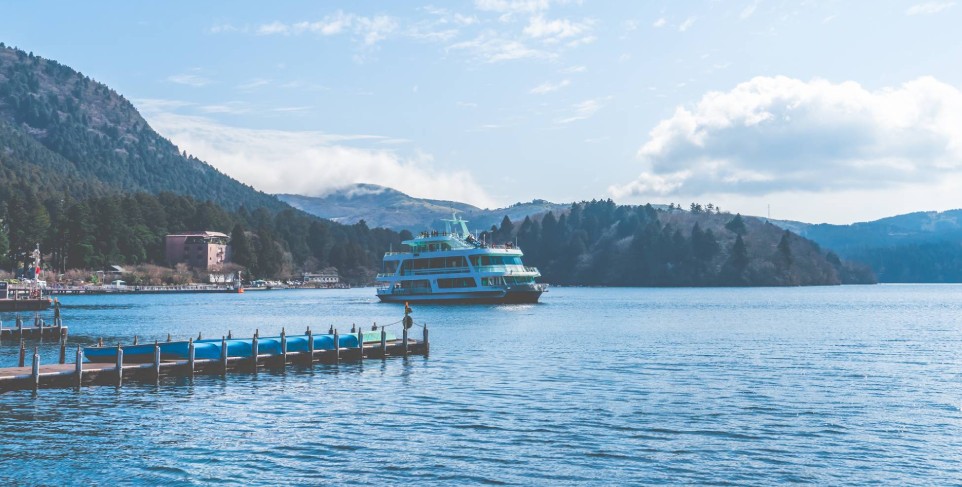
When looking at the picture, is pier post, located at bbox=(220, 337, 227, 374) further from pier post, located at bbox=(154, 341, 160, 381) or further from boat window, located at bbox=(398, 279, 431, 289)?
boat window, located at bbox=(398, 279, 431, 289)

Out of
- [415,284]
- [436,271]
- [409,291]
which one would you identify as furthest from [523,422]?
[409,291]

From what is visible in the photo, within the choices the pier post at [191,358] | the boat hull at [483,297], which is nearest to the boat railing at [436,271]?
the boat hull at [483,297]

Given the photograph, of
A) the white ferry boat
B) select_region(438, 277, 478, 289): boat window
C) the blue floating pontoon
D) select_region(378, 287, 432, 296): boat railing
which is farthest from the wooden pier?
select_region(378, 287, 432, 296): boat railing

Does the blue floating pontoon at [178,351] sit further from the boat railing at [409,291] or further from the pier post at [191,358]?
the boat railing at [409,291]

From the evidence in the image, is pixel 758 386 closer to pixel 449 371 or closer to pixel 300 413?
pixel 449 371

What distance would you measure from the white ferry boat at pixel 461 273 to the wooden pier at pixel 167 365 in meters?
69.0

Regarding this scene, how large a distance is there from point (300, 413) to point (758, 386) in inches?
895

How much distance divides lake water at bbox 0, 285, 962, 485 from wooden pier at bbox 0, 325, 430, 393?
42.0 inches

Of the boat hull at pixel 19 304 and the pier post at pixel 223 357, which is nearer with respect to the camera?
the pier post at pixel 223 357

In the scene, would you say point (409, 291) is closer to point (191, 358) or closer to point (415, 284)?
point (415, 284)

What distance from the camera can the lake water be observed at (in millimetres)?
27641

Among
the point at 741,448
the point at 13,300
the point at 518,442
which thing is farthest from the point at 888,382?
the point at 13,300

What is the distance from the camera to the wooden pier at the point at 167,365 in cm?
4167

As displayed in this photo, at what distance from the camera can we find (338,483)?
2619cm
